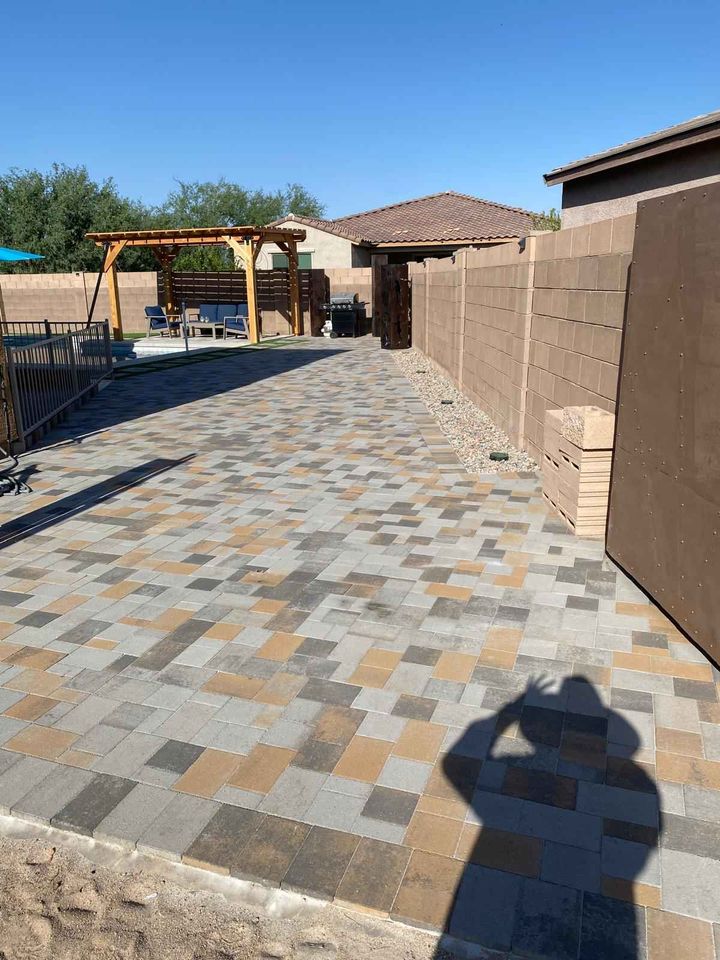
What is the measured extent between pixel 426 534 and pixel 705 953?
3.87m

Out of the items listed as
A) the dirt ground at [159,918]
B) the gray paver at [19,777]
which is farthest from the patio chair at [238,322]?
the dirt ground at [159,918]

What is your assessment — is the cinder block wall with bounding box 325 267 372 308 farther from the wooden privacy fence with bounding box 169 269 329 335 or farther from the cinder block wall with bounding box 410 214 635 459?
the cinder block wall with bounding box 410 214 635 459

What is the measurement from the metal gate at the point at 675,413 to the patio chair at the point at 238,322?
68.0 feet

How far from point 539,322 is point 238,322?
18452 millimetres

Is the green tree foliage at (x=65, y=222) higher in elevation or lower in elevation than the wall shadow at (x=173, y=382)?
higher

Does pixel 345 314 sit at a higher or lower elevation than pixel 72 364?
higher

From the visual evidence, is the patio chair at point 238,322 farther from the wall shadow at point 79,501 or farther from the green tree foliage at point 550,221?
the wall shadow at point 79,501

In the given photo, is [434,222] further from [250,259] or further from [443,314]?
[443,314]

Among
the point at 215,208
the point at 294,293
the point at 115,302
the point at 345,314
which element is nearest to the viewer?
the point at 115,302

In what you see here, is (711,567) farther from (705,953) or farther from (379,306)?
(379,306)

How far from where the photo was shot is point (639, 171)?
1240cm

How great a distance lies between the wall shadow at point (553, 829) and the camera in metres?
2.34

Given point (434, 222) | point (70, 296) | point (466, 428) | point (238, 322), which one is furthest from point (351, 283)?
point (466, 428)

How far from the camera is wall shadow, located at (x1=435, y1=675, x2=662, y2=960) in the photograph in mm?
2342
